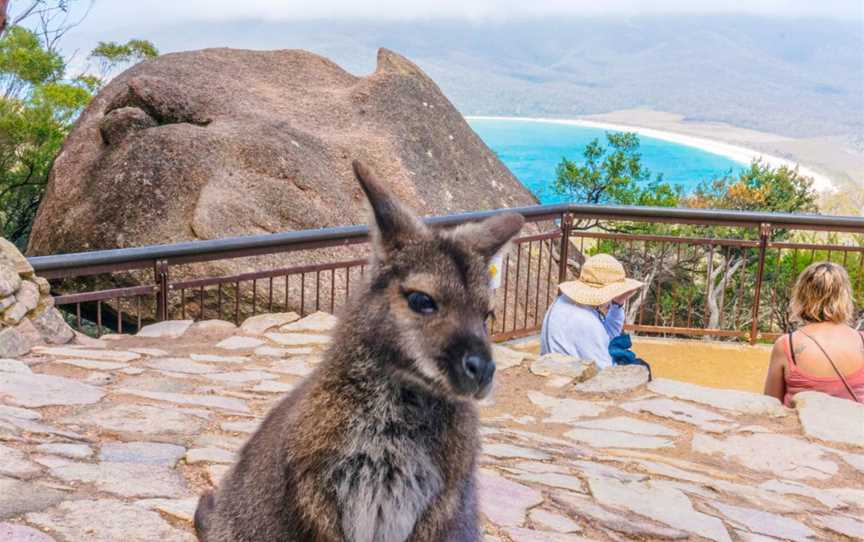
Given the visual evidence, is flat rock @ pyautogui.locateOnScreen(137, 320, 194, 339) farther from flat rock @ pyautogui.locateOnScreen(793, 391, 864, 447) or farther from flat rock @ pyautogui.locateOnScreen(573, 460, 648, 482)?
flat rock @ pyautogui.locateOnScreen(793, 391, 864, 447)

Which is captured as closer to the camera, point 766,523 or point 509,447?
point 766,523

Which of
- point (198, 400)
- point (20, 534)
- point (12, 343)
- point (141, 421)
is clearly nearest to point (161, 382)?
point (198, 400)

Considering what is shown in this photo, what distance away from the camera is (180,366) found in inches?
265

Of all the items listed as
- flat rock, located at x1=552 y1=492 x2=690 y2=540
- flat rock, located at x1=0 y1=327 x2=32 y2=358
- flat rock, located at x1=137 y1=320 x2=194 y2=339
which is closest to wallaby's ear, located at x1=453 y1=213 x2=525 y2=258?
flat rock, located at x1=552 y1=492 x2=690 y2=540

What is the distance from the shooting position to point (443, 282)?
2.94 metres

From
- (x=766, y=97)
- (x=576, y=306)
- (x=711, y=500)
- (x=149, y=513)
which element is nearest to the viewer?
(x=149, y=513)

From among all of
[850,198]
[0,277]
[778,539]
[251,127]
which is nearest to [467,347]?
[778,539]

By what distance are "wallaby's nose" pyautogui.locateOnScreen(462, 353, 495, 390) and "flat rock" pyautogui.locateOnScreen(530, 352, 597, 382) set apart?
14.7ft

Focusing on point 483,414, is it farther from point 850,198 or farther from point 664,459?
point 850,198

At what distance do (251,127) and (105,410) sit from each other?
6.99 m

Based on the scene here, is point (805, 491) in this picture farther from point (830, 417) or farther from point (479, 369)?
point (479, 369)

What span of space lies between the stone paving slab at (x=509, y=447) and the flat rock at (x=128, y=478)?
0.01 m

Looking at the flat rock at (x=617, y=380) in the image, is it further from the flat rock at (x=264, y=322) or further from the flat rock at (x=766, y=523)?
the flat rock at (x=264, y=322)

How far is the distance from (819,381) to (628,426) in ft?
5.06
